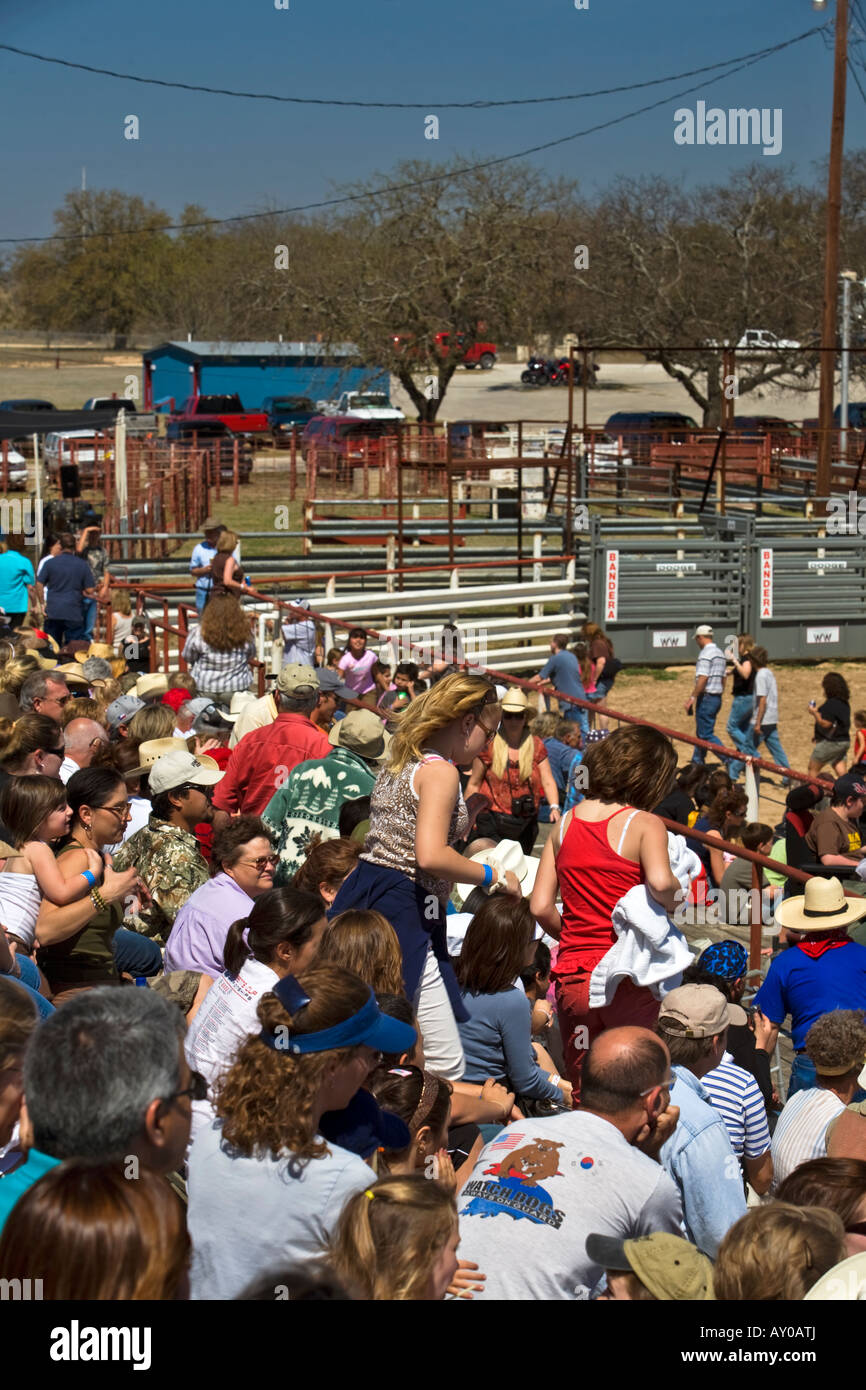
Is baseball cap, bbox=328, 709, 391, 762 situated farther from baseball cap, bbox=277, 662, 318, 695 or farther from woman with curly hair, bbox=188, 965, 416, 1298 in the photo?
woman with curly hair, bbox=188, 965, 416, 1298

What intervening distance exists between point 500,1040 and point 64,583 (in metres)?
8.78

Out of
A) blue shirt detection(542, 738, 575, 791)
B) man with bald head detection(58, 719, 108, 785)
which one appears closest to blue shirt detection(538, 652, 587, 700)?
blue shirt detection(542, 738, 575, 791)

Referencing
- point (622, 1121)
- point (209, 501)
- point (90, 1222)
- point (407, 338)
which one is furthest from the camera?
point (407, 338)

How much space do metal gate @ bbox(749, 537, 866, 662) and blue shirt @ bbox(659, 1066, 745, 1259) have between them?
16.9 m

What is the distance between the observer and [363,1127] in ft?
10.8

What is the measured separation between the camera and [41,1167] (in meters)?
2.51

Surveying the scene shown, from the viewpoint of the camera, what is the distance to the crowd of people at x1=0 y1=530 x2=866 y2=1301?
2.45 metres

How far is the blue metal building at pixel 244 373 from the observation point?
43094 mm

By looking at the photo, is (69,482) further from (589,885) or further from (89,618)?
(589,885)

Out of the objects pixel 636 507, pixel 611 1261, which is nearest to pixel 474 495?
pixel 636 507

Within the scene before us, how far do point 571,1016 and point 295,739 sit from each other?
2.55 metres

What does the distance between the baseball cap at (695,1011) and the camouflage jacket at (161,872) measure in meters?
2.01

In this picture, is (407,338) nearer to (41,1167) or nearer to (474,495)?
(474,495)

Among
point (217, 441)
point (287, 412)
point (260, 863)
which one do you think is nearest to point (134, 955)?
point (260, 863)
